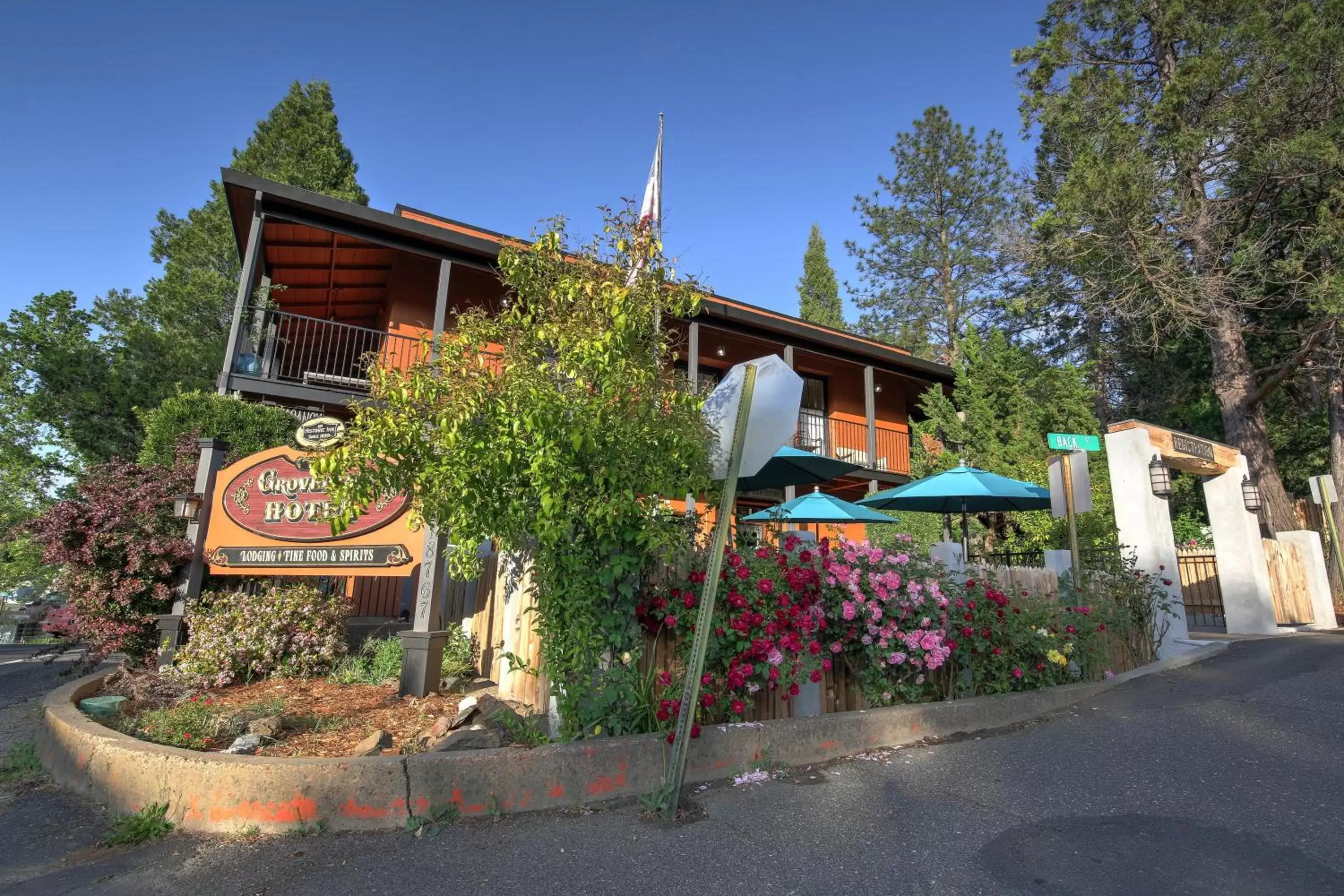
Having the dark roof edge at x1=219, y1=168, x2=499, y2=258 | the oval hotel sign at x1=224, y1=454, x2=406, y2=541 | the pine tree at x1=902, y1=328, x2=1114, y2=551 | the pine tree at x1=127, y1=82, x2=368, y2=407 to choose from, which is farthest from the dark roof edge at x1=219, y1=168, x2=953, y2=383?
the pine tree at x1=127, y1=82, x2=368, y2=407

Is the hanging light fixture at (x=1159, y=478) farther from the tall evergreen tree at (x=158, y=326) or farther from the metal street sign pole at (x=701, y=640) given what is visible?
the tall evergreen tree at (x=158, y=326)

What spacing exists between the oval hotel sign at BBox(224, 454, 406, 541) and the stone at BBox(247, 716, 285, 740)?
6.16 feet

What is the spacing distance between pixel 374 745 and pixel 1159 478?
9374 millimetres

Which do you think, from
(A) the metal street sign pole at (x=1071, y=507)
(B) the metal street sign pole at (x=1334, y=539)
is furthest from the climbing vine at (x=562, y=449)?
(B) the metal street sign pole at (x=1334, y=539)

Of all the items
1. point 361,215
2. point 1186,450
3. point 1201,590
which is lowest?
point 1201,590

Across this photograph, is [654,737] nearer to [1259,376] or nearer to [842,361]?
[842,361]

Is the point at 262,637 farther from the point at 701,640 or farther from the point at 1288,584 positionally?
the point at 1288,584

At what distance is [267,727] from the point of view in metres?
4.02

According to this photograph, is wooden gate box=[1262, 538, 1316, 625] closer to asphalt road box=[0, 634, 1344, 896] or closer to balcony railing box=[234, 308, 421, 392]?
asphalt road box=[0, 634, 1344, 896]

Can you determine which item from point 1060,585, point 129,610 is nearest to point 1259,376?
point 1060,585

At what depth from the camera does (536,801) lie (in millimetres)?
3230

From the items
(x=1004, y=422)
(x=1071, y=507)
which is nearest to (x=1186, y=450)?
(x=1071, y=507)

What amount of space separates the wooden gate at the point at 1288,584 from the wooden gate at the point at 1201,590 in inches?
49.2

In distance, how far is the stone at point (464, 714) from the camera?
171 inches
